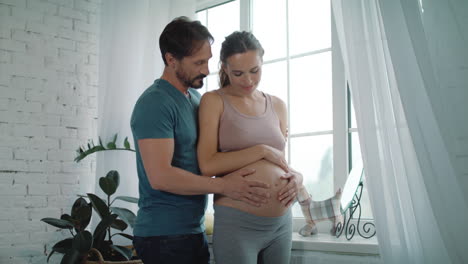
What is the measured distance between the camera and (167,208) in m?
1.64

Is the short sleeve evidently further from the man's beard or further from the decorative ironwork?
the decorative ironwork

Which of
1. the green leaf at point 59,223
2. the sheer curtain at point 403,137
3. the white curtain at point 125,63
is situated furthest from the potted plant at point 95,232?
the sheer curtain at point 403,137

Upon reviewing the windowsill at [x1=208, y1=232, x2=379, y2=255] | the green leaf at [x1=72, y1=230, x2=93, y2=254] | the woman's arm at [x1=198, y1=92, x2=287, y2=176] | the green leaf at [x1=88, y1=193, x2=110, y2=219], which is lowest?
the green leaf at [x1=72, y1=230, x2=93, y2=254]

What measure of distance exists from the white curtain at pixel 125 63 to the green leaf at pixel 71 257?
2.06 feet

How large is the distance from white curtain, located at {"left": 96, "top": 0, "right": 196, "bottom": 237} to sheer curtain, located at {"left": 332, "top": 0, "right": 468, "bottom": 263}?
151 centimetres

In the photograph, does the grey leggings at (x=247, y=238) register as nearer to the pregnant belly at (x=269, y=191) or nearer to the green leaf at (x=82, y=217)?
the pregnant belly at (x=269, y=191)

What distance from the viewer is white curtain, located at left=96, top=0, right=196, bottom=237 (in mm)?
2996

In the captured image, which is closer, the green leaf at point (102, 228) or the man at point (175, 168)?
the man at point (175, 168)

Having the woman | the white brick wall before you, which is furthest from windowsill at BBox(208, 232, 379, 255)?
the white brick wall

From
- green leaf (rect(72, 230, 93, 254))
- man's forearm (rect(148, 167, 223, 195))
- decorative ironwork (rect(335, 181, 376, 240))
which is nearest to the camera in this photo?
man's forearm (rect(148, 167, 223, 195))

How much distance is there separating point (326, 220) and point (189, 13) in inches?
63.3

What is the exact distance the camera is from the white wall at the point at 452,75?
1657 mm

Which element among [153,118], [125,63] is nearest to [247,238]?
[153,118]

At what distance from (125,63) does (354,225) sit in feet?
5.84
